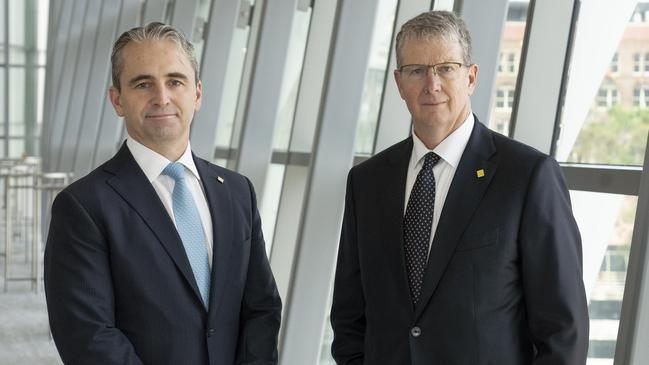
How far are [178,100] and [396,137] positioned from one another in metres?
2.38

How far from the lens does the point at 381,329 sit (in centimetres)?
225

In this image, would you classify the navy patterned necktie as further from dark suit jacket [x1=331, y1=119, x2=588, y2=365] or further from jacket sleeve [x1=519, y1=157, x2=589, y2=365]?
jacket sleeve [x1=519, y1=157, x2=589, y2=365]

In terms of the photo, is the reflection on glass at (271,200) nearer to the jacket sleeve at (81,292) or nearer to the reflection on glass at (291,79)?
the reflection on glass at (291,79)

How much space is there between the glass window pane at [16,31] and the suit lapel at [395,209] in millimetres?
21885

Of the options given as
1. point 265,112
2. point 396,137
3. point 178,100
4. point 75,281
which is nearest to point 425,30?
point 178,100

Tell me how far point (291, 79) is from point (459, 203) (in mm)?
4314

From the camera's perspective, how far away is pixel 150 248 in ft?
7.15

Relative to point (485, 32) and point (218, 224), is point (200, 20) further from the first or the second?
point (218, 224)

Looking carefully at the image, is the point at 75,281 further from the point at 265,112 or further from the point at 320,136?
the point at 265,112

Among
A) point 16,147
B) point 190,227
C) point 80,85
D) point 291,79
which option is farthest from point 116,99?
point 16,147

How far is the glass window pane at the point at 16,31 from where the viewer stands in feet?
74.2

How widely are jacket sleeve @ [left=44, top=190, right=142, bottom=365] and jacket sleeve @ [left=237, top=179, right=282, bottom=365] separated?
28cm

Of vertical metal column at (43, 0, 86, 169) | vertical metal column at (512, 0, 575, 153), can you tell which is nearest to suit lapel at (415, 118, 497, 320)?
vertical metal column at (512, 0, 575, 153)

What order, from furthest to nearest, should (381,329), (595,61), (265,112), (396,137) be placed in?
1. (265,112)
2. (396,137)
3. (595,61)
4. (381,329)
